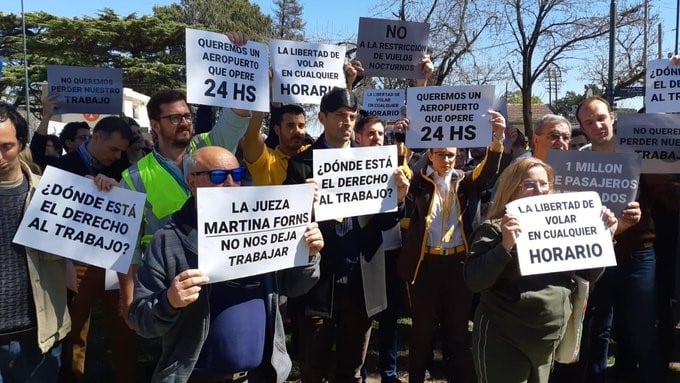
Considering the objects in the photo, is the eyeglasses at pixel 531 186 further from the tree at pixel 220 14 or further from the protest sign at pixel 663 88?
the tree at pixel 220 14

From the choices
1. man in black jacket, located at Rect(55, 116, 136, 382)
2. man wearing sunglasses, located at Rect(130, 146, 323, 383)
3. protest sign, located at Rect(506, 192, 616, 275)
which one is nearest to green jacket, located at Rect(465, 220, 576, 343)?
protest sign, located at Rect(506, 192, 616, 275)

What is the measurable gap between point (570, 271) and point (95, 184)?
2624mm

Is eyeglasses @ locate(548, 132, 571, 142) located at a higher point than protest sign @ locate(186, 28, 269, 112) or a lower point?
lower

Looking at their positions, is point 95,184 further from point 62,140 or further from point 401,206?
point 62,140

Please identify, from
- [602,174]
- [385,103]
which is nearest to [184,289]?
[602,174]

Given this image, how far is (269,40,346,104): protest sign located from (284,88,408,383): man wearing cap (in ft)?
2.00

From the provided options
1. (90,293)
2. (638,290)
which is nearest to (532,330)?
(638,290)

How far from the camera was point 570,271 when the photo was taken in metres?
3.21

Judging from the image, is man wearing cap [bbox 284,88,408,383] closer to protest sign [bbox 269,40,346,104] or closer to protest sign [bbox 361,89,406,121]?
protest sign [bbox 269,40,346,104]

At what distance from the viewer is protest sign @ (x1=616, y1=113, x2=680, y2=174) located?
4290 millimetres

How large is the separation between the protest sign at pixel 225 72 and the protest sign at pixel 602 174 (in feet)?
6.74

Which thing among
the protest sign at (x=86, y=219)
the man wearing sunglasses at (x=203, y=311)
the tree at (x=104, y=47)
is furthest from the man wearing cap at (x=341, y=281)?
the tree at (x=104, y=47)

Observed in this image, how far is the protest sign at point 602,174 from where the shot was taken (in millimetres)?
3609

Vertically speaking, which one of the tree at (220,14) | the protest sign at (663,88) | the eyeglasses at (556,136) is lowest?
the eyeglasses at (556,136)
